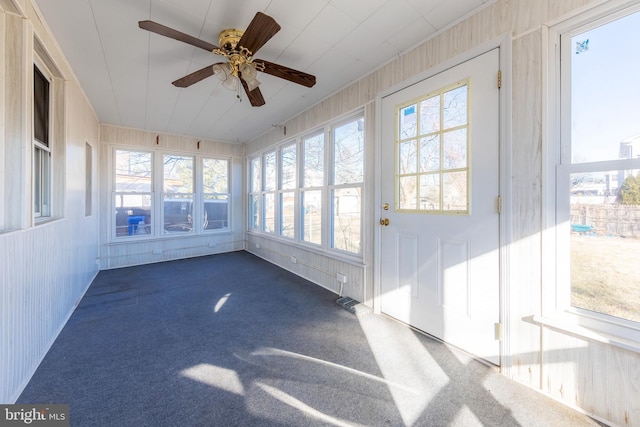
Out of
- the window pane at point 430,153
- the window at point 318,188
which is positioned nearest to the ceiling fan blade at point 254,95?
the window at point 318,188

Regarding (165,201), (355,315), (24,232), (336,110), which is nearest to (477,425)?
(355,315)

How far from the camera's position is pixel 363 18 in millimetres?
1934

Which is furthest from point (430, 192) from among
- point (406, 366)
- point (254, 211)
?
point (254, 211)

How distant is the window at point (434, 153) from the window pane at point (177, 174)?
4.53 m

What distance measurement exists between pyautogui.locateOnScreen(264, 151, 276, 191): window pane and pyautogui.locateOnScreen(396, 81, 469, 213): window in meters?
2.93

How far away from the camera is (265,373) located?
1.73 m

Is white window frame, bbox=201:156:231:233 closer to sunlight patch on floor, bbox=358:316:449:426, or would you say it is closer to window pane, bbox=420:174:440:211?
sunlight patch on floor, bbox=358:316:449:426

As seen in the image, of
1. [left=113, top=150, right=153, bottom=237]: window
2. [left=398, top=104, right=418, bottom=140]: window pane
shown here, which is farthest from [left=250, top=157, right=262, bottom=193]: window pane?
[left=398, top=104, right=418, bottom=140]: window pane

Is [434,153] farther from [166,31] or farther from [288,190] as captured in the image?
[288,190]

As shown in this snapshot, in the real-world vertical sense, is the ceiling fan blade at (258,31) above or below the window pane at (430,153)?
above

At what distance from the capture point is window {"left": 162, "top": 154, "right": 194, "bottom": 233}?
5.05m

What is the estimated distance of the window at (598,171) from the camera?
4.40 ft

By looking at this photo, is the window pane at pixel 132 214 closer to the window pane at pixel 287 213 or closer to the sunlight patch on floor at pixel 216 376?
the window pane at pixel 287 213

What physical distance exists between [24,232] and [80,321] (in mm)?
1393
